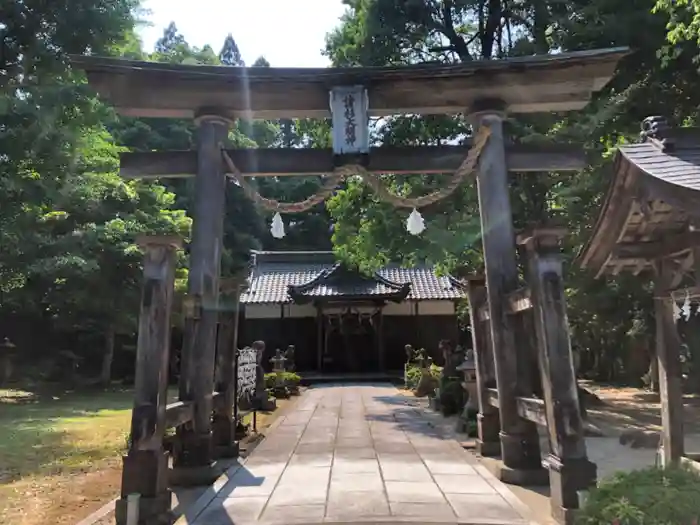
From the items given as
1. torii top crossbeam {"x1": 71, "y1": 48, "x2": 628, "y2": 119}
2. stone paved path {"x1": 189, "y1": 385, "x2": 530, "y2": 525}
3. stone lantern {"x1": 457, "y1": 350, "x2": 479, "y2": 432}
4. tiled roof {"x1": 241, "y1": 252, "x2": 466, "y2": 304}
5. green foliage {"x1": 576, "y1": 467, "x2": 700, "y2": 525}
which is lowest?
stone paved path {"x1": 189, "y1": 385, "x2": 530, "y2": 525}

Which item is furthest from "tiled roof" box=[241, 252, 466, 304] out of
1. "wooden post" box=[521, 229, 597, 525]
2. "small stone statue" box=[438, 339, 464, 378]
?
"wooden post" box=[521, 229, 597, 525]

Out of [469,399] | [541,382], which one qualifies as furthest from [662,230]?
[469,399]

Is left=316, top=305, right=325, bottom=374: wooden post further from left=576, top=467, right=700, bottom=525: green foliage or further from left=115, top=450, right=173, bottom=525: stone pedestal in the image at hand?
left=576, top=467, right=700, bottom=525: green foliage

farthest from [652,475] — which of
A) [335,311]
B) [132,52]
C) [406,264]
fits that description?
[335,311]

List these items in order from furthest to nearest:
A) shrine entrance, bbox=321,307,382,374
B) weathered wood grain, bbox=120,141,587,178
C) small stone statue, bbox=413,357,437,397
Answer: shrine entrance, bbox=321,307,382,374, small stone statue, bbox=413,357,437,397, weathered wood grain, bbox=120,141,587,178

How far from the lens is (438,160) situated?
7.36m

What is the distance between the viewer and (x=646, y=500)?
12.4 feet

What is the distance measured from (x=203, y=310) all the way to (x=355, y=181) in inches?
345

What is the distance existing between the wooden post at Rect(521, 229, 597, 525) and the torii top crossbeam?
2.48 metres

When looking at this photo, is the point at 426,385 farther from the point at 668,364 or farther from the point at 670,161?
the point at 670,161

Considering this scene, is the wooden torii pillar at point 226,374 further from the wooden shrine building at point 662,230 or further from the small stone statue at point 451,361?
the small stone statue at point 451,361

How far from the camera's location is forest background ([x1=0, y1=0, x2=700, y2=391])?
421 inches

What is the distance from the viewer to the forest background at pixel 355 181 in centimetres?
1070

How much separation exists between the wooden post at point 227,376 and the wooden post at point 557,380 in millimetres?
4282
